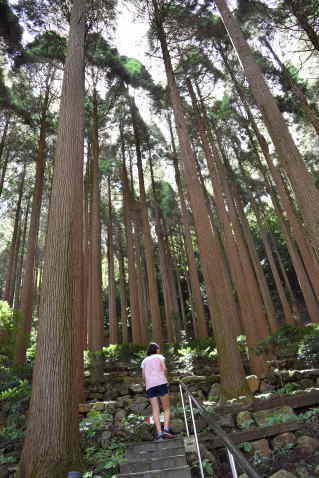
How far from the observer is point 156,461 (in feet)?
12.7

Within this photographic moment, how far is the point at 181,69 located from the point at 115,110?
14.0ft

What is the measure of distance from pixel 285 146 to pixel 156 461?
19.0 feet

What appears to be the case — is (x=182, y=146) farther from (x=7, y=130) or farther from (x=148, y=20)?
(x=7, y=130)

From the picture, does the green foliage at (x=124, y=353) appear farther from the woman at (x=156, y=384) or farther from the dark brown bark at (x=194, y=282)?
the woman at (x=156, y=384)

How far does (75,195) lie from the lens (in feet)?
17.5

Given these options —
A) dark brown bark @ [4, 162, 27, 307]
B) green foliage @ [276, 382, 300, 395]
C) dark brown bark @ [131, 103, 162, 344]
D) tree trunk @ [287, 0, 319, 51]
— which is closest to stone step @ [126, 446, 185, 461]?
green foliage @ [276, 382, 300, 395]

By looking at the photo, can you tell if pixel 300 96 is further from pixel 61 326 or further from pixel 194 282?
pixel 61 326

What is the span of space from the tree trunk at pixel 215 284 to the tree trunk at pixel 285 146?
1943mm

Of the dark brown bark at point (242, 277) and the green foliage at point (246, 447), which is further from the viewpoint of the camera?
the dark brown bark at point (242, 277)

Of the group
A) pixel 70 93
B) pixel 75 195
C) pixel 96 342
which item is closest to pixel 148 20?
pixel 70 93

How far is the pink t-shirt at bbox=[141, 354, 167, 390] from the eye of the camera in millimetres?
4840

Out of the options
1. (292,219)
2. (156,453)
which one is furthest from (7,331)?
(292,219)

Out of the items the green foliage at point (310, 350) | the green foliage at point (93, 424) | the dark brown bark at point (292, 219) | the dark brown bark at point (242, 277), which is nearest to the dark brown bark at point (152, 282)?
the dark brown bark at point (242, 277)

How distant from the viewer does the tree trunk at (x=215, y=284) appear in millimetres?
6027
